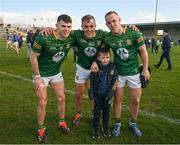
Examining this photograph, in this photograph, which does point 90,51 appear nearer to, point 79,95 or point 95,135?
point 79,95

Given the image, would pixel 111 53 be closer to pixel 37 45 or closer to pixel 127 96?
pixel 37 45

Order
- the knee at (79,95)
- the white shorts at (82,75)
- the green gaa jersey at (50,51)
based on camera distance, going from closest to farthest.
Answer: the green gaa jersey at (50,51) < the white shorts at (82,75) < the knee at (79,95)

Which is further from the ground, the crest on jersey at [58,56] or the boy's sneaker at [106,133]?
the crest on jersey at [58,56]

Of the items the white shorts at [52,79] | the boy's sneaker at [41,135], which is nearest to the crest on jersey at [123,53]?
the white shorts at [52,79]

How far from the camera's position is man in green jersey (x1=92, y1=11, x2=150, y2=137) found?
529cm

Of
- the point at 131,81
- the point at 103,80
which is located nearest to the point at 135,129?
the point at 131,81

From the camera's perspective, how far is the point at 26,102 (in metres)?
7.72

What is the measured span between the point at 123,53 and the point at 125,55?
0.16 feet

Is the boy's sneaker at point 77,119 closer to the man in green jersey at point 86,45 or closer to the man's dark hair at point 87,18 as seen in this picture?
the man in green jersey at point 86,45

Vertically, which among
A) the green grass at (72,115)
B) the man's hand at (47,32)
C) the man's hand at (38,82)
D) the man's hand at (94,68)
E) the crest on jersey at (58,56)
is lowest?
the green grass at (72,115)

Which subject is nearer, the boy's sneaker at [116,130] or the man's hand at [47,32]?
the man's hand at [47,32]

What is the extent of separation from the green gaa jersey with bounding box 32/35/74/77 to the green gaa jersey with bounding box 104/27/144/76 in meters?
0.71

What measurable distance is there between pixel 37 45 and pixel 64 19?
599 millimetres

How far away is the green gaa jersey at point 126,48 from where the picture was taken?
5.30 metres
